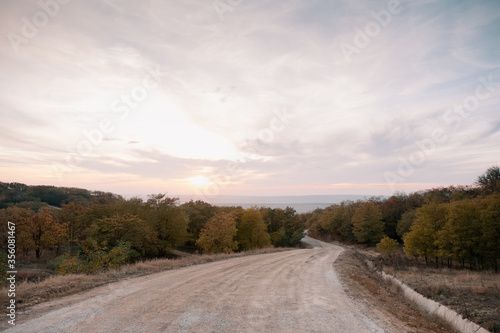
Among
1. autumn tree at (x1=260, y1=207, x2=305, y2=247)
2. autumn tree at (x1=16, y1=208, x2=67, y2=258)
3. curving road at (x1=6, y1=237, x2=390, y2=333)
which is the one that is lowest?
autumn tree at (x1=260, y1=207, x2=305, y2=247)

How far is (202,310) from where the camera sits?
8.66 meters

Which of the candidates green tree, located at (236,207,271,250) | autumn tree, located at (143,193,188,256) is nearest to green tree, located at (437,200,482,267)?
green tree, located at (236,207,271,250)

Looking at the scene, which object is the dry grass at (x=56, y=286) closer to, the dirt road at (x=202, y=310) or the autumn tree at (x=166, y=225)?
the dirt road at (x=202, y=310)

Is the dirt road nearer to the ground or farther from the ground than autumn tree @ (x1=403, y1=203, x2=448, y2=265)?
farther from the ground

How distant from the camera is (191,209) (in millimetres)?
73625

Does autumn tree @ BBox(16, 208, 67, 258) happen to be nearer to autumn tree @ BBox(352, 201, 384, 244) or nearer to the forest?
the forest

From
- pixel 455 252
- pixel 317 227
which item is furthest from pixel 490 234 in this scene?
pixel 317 227

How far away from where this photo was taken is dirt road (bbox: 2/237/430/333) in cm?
726

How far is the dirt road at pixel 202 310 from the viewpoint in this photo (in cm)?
726

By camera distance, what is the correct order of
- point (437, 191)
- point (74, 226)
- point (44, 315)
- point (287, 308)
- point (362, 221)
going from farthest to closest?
point (437, 191) → point (362, 221) → point (74, 226) → point (287, 308) → point (44, 315)

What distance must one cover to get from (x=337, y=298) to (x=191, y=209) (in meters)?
66.1

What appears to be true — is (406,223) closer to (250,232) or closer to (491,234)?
(491,234)

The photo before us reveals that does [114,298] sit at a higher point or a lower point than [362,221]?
higher

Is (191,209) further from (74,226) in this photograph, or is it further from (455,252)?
(455,252)
